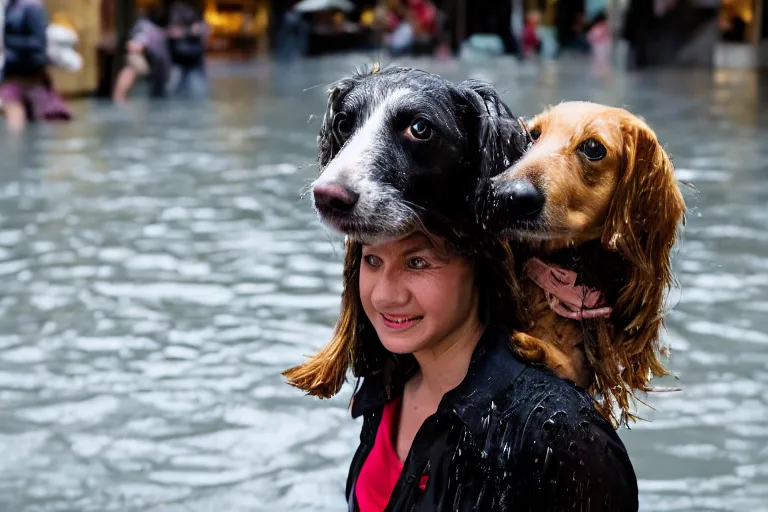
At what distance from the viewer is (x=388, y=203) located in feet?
7.38

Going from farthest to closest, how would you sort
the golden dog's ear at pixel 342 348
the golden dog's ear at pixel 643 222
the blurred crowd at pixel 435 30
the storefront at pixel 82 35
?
the blurred crowd at pixel 435 30, the storefront at pixel 82 35, the golden dog's ear at pixel 342 348, the golden dog's ear at pixel 643 222

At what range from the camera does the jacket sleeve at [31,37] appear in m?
13.3

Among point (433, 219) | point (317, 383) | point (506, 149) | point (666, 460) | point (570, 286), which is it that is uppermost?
point (506, 149)

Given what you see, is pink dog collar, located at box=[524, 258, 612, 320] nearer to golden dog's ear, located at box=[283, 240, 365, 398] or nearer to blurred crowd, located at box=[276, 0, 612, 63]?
golden dog's ear, located at box=[283, 240, 365, 398]

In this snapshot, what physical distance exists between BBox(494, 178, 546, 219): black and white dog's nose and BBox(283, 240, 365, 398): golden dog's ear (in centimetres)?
47

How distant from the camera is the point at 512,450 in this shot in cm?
234

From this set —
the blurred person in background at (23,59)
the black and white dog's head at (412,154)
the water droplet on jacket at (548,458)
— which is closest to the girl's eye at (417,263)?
the black and white dog's head at (412,154)

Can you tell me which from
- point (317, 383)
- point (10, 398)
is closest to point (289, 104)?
point (10, 398)

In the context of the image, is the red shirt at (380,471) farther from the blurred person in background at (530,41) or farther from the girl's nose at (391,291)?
the blurred person in background at (530,41)

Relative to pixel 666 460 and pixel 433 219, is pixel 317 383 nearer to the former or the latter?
pixel 433 219

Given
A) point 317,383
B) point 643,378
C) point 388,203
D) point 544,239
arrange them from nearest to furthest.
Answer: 1. point 388,203
2. point 544,239
3. point 643,378
4. point 317,383

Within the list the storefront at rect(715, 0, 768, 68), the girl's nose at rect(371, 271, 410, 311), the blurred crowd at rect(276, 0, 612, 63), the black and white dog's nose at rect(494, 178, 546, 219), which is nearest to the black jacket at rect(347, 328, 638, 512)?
the girl's nose at rect(371, 271, 410, 311)

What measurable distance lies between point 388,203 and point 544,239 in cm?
41

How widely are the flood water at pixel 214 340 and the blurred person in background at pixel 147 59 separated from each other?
7.64 metres
